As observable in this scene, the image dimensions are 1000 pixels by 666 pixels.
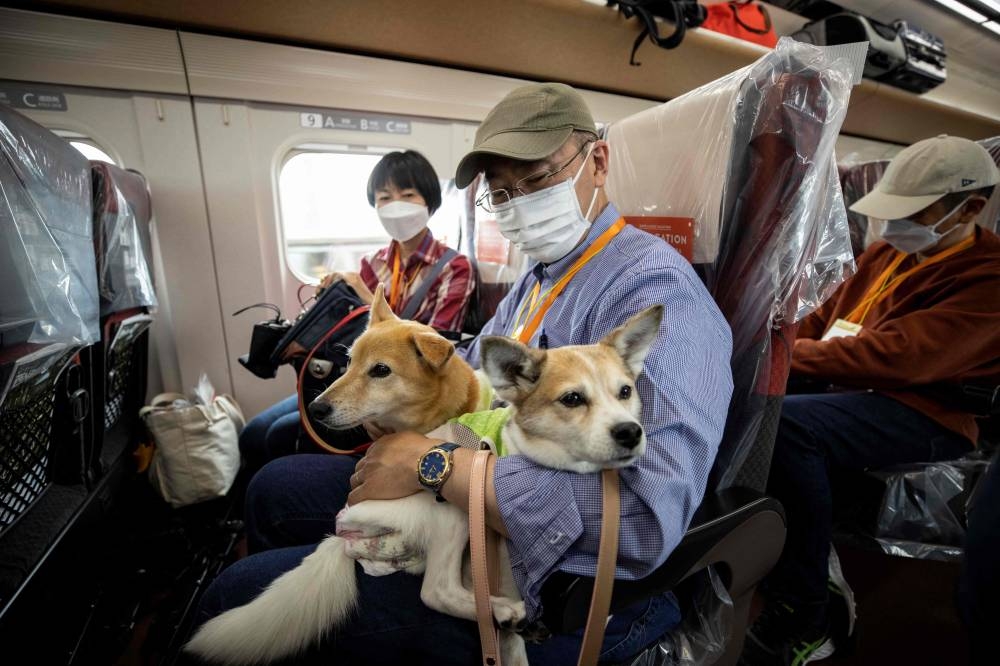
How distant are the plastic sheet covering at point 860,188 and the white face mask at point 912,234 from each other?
39.0 inches

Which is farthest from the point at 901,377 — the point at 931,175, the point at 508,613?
the point at 508,613

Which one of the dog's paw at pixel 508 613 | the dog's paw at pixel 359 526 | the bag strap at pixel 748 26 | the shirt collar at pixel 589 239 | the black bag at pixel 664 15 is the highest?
the bag strap at pixel 748 26

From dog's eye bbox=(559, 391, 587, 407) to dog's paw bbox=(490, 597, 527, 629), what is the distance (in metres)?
0.44

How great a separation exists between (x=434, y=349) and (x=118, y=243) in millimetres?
1534

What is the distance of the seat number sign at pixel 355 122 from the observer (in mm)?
2621

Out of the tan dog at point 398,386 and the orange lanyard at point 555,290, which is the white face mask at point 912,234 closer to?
the orange lanyard at point 555,290

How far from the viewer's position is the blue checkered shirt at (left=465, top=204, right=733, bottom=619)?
780mm

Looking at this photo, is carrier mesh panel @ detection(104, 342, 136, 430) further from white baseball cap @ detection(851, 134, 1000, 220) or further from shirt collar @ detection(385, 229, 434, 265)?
white baseball cap @ detection(851, 134, 1000, 220)

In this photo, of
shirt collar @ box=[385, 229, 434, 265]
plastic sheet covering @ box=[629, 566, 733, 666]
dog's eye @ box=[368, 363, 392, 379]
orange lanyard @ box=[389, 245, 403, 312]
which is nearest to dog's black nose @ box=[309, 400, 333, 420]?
dog's eye @ box=[368, 363, 392, 379]

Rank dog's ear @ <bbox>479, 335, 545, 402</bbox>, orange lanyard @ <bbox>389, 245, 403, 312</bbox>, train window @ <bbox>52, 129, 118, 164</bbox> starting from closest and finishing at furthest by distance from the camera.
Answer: dog's ear @ <bbox>479, 335, 545, 402</bbox>
train window @ <bbox>52, 129, 118, 164</bbox>
orange lanyard @ <bbox>389, 245, 403, 312</bbox>

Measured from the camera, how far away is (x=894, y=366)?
61.1 inches

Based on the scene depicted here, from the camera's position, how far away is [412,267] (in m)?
2.45

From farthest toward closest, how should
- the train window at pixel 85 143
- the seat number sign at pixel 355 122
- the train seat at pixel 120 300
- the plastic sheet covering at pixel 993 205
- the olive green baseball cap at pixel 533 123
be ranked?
the seat number sign at pixel 355 122
the plastic sheet covering at pixel 993 205
the train window at pixel 85 143
the train seat at pixel 120 300
the olive green baseball cap at pixel 533 123

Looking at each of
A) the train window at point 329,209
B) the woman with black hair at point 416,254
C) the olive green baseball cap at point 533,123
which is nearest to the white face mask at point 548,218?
Answer: the olive green baseball cap at point 533,123
